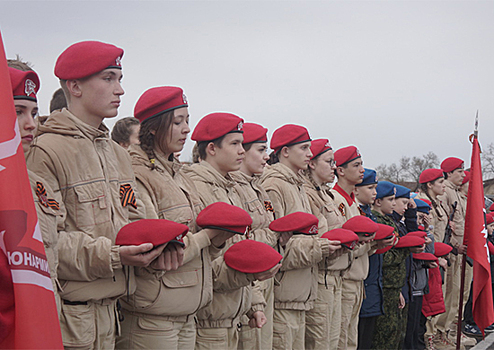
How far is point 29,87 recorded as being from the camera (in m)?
2.29

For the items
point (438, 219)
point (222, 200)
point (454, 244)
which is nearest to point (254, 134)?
point (222, 200)

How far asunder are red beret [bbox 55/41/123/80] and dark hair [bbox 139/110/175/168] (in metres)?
0.59

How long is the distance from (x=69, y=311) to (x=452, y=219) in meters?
8.04

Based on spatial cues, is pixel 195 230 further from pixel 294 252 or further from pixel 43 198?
pixel 294 252

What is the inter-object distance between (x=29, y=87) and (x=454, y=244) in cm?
819

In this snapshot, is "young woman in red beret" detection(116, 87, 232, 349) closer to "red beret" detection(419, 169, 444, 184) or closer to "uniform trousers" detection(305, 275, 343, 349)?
"uniform trousers" detection(305, 275, 343, 349)

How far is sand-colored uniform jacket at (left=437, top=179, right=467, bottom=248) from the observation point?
9.16 meters

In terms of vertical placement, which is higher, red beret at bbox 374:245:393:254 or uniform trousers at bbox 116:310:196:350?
uniform trousers at bbox 116:310:196:350

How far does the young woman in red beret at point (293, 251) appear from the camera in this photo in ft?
14.8

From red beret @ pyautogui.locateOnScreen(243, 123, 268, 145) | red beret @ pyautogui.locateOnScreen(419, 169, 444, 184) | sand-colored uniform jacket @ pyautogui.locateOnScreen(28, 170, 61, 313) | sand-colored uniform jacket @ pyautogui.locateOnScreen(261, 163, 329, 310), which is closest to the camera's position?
sand-colored uniform jacket @ pyautogui.locateOnScreen(28, 170, 61, 313)

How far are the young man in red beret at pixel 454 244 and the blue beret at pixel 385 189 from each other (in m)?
2.93

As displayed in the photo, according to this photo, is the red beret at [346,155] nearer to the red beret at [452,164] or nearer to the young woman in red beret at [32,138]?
the young woman in red beret at [32,138]

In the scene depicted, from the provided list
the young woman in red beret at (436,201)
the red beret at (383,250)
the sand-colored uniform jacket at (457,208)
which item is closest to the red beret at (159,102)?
the red beret at (383,250)

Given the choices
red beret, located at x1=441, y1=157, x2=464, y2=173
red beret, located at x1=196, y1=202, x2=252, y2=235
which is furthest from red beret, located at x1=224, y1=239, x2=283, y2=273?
red beret, located at x1=441, y1=157, x2=464, y2=173
